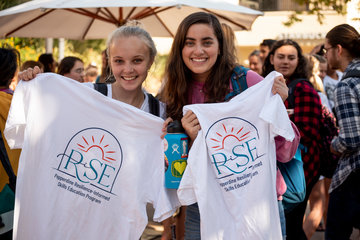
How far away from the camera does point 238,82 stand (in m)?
3.02

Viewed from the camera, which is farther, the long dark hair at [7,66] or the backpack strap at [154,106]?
the long dark hair at [7,66]

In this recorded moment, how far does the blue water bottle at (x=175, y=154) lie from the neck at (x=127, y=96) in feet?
1.40

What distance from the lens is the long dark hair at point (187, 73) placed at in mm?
3021

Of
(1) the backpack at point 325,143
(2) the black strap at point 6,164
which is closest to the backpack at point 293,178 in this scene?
(1) the backpack at point 325,143

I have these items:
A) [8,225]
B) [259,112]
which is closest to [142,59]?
[259,112]

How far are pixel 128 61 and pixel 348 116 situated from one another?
1.68 metres

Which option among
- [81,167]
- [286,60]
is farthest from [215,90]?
[286,60]

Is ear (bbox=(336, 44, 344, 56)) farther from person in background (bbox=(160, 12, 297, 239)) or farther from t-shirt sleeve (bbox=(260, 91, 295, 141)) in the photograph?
t-shirt sleeve (bbox=(260, 91, 295, 141))

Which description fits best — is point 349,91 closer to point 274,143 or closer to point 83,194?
point 274,143

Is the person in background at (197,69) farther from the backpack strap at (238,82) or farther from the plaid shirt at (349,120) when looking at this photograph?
the plaid shirt at (349,120)

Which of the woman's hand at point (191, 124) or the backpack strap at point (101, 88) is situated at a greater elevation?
the backpack strap at point (101, 88)

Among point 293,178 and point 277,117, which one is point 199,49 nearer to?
point 277,117

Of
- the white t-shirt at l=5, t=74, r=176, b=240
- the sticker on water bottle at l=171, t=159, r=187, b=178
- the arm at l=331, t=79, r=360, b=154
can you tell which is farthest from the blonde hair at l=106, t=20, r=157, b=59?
the arm at l=331, t=79, r=360, b=154

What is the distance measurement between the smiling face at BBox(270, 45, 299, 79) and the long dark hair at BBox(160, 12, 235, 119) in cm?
191
